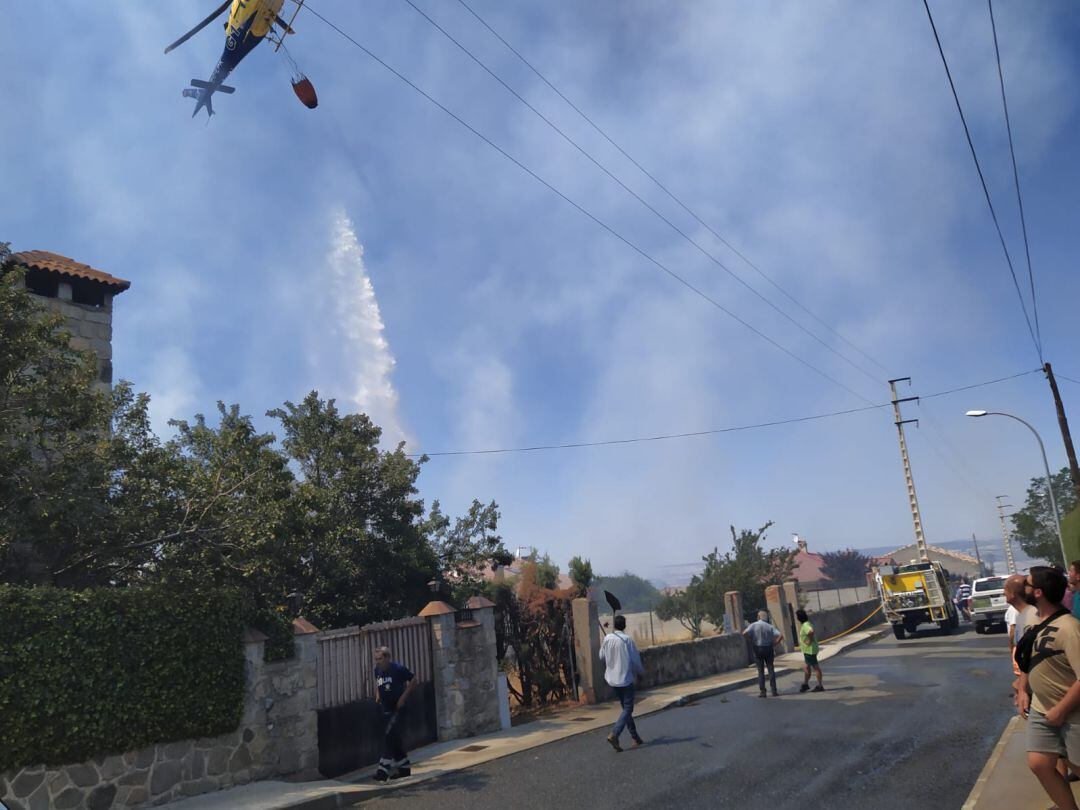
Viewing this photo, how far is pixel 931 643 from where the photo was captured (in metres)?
22.9

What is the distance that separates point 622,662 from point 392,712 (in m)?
3.12

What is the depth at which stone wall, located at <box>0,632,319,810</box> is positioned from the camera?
7586 millimetres

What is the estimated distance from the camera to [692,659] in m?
18.2

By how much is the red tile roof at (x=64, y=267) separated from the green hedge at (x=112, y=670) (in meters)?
11.1

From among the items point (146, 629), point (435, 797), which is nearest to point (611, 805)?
point (435, 797)

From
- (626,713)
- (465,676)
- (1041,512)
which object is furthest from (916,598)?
(1041,512)

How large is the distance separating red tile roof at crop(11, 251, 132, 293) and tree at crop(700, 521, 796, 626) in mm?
24436

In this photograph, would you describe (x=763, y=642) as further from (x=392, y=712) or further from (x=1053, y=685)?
(x=1053, y=685)

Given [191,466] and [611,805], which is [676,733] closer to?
[611,805]

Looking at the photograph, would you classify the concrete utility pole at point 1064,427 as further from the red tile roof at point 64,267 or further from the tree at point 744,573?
the red tile roof at point 64,267

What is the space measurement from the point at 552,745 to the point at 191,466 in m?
7.68

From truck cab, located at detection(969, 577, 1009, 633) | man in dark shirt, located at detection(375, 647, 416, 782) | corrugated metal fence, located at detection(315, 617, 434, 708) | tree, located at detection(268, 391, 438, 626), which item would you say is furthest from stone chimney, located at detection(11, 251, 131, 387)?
truck cab, located at detection(969, 577, 1009, 633)

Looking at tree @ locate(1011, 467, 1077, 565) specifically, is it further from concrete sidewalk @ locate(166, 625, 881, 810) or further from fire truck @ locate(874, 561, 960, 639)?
concrete sidewalk @ locate(166, 625, 881, 810)

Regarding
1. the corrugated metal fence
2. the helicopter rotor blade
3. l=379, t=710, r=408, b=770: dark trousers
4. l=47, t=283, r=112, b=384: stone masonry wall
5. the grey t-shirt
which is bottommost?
l=379, t=710, r=408, b=770: dark trousers
